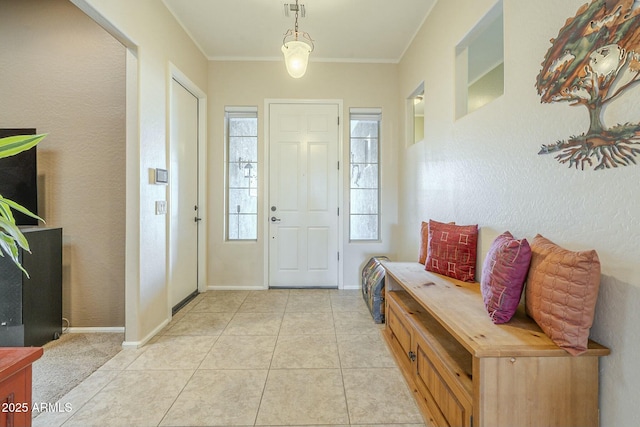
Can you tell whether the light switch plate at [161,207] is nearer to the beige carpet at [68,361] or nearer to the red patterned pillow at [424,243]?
the beige carpet at [68,361]

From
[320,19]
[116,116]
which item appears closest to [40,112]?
[116,116]

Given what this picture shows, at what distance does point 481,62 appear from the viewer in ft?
10.7

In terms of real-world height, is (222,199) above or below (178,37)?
below

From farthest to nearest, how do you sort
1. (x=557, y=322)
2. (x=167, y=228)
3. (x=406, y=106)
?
(x=406, y=106) < (x=167, y=228) < (x=557, y=322)

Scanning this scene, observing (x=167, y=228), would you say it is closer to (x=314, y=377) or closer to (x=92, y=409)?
(x=92, y=409)

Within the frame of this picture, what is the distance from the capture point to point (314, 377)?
182cm

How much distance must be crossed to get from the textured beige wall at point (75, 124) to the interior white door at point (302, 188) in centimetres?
165

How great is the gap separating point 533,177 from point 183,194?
3.07 m

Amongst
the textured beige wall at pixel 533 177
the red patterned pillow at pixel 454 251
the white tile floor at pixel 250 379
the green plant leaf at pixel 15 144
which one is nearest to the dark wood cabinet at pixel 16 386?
the green plant leaf at pixel 15 144

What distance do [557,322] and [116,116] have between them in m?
3.22

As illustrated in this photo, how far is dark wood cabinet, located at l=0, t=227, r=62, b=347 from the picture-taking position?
77.4 inches

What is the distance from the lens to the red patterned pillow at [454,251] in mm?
1876

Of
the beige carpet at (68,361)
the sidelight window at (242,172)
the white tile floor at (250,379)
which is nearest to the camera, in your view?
the white tile floor at (250,379)

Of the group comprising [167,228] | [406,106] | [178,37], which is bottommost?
[167,228]
